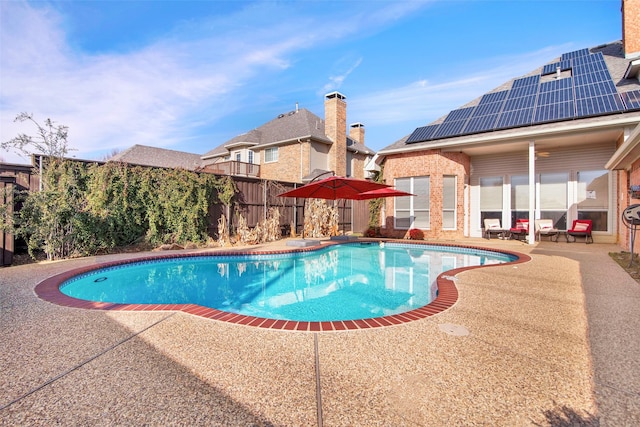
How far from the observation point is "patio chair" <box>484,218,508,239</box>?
13.7 meters

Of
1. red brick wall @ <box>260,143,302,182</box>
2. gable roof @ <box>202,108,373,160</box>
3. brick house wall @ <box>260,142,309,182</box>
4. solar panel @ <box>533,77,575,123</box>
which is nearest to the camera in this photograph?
solar panel @ <box>533,77,575,123</box>

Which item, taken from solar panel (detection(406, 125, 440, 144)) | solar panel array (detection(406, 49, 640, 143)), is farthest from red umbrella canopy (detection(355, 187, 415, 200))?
solar panel array (detection(406, 49, 640, 143))

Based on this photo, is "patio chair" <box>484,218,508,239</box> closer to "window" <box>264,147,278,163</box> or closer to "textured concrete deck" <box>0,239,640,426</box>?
"textured concrete deck" <box>0,239,640,426</box>

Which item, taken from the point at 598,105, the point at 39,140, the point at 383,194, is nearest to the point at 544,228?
the point at 598,105

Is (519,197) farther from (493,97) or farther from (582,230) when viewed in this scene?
(493,97)

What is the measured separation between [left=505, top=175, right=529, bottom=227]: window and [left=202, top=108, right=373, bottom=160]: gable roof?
451 inches

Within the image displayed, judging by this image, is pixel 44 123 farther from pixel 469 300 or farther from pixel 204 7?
pixel 469 300

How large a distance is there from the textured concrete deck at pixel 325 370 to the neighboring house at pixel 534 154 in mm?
9514

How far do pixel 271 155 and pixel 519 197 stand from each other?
1562 cm

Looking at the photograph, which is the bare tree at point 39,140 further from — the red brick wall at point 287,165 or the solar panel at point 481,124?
the solar panel at point 481,124

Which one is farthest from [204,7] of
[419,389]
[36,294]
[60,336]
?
[419,389]

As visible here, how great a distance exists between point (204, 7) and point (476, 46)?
11476 millimetres

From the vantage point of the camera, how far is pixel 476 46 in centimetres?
1407

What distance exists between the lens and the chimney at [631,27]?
1208 centimetres
